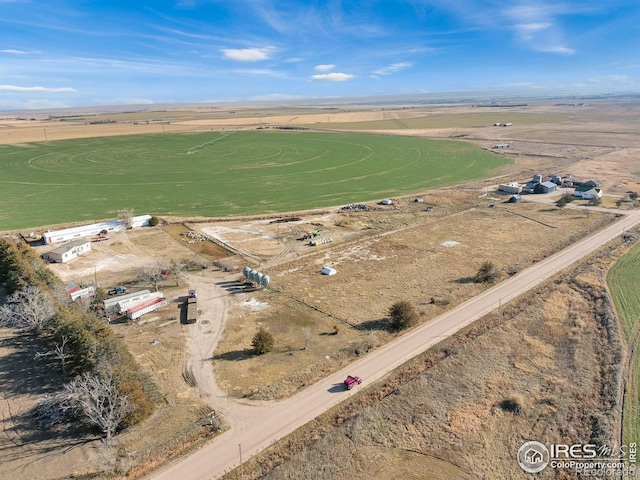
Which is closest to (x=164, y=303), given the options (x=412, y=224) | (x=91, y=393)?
(x=91, y=393)

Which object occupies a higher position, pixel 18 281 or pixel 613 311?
pixel 18 281

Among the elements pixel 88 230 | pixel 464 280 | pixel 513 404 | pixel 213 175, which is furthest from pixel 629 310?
pixel 213 175

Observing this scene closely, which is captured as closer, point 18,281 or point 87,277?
point 18,281

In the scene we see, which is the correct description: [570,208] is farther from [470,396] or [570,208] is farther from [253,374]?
[253,374]

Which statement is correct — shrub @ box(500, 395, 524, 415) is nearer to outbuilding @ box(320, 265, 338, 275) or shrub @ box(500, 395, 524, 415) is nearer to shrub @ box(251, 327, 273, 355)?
shrub @ box(251, 327, 273, 355)

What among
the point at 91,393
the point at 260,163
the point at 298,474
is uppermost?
the point at 260,163

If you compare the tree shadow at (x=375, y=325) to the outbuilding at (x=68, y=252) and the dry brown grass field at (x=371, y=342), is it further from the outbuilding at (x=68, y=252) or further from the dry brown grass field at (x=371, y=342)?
the outbuilding at (x=68, y=252)

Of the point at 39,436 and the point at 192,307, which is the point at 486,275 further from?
the point at 39,436
